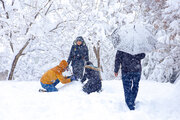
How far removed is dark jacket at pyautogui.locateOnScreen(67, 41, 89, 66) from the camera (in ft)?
21.0

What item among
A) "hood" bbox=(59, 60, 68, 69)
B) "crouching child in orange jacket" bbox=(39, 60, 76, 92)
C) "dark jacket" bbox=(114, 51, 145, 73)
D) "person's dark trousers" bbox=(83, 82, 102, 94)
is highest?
"dark jacket" bbox=(114, 51, 145, 73)

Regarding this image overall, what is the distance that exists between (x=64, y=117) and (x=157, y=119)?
1.80 m

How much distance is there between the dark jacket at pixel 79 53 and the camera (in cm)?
641

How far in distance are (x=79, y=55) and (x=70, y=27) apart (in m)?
3.85

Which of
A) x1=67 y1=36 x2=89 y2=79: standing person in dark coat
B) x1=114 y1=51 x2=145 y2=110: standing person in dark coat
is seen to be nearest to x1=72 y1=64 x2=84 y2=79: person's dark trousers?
x1=67 y1=36 x2=89 y2=79: standing person in dark coat

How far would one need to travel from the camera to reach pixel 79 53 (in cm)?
643

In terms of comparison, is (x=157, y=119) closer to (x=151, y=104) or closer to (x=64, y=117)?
(x=151, y=104)

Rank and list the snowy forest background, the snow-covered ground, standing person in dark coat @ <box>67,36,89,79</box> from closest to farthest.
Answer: the snow-covered ground < standing person in dark coat @ <box>67,36,89,79</box> < the snowy forest background

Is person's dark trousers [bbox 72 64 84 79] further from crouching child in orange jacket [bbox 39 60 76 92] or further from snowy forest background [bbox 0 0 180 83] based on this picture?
snowy forest background [bbox 0 0 180 83]

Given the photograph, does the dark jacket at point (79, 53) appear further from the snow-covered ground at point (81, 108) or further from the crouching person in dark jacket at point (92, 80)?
the snow-covered ground at point (81, 108)

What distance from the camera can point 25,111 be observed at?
3.58 metres

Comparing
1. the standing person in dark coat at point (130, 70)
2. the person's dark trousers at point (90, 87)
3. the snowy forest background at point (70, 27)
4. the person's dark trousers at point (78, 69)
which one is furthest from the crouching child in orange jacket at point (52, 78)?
the snowy forest background at point (70, 27)

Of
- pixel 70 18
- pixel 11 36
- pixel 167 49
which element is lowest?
pixel 167 49

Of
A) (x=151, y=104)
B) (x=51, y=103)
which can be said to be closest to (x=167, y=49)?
(x=151, y=104)
